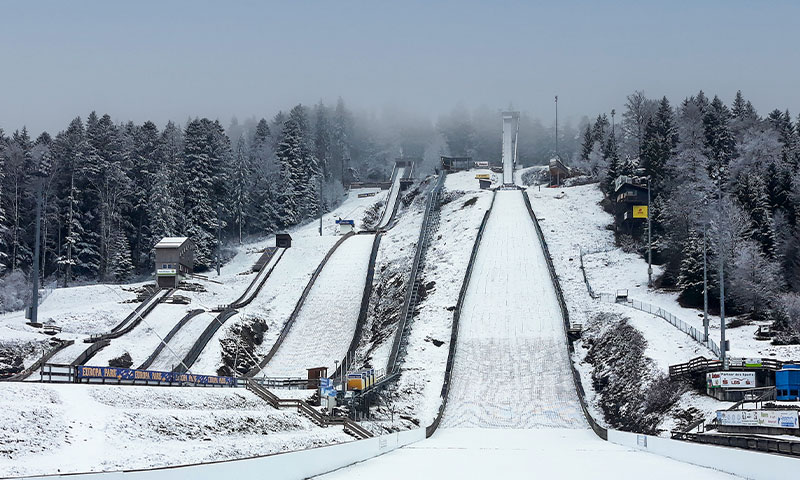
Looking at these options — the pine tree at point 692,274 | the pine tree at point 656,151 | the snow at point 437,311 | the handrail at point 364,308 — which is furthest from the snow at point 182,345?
the pine tree at point 656,151

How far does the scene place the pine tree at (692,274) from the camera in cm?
5991

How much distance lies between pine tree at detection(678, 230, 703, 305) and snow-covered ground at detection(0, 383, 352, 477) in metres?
33.4

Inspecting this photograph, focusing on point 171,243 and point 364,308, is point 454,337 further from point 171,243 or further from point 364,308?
point 171,243

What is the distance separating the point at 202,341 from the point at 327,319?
43.2ft

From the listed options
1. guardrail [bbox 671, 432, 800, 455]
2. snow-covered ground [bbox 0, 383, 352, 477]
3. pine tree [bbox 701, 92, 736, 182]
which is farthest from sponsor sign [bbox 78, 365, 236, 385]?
pine tree [bbox 701, 92, 736, 182]

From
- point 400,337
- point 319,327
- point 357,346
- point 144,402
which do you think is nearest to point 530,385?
point 400,337

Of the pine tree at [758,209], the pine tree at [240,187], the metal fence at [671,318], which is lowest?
the metal fence at [671,318]

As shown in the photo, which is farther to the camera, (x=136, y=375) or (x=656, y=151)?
(x=656, y=151)

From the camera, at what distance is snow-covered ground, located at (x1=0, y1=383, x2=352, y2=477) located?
2278 cm

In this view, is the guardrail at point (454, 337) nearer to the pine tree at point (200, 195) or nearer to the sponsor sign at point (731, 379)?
the sponsor sign at point (731, 379)

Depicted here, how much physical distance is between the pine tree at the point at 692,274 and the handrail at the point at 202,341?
35.3m

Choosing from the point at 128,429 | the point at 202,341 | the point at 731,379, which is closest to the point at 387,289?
the point at 202,341

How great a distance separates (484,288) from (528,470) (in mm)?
39979

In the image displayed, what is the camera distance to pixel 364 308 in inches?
2790
